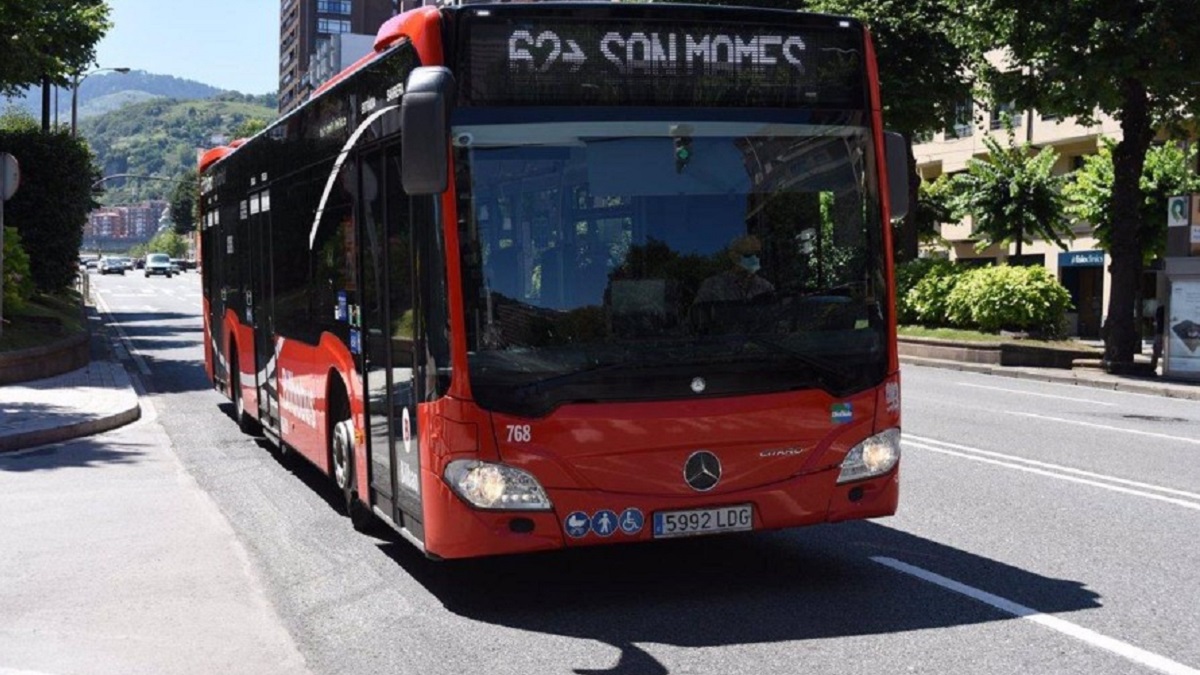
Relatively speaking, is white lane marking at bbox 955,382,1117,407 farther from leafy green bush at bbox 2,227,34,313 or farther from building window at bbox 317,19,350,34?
building window at bbox 317,19,350,34

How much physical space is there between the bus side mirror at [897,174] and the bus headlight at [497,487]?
2.44 metres

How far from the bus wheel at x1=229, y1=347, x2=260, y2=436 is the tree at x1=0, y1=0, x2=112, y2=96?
10131mm

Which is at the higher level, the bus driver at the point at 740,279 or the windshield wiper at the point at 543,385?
the bus driver at the point at 740,279

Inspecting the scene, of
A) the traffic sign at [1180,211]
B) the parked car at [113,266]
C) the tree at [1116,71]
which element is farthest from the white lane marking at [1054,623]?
the parked car at [113,266]

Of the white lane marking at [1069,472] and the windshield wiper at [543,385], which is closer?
the windshield wiper at [543,385]

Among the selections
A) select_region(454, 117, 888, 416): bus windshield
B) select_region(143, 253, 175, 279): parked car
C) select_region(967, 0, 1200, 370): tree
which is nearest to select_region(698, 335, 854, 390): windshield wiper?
select_region(454, 117, 888, 416): bus windshield

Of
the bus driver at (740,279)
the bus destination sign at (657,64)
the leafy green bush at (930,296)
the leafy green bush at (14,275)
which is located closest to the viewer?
the bus destination sign at (657,64)

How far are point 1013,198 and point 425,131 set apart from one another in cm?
3632

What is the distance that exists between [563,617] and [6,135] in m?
29.8

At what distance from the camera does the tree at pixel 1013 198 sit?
40.6 metres

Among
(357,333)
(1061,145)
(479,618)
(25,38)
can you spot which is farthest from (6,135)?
(1061,145)

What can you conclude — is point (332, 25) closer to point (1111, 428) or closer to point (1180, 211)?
point (1180, 211)

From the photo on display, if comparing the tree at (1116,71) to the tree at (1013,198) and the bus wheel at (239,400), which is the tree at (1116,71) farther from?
the bus wheel at (239,400)

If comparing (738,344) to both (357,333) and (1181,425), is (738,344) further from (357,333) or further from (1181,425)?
(1181,425)
